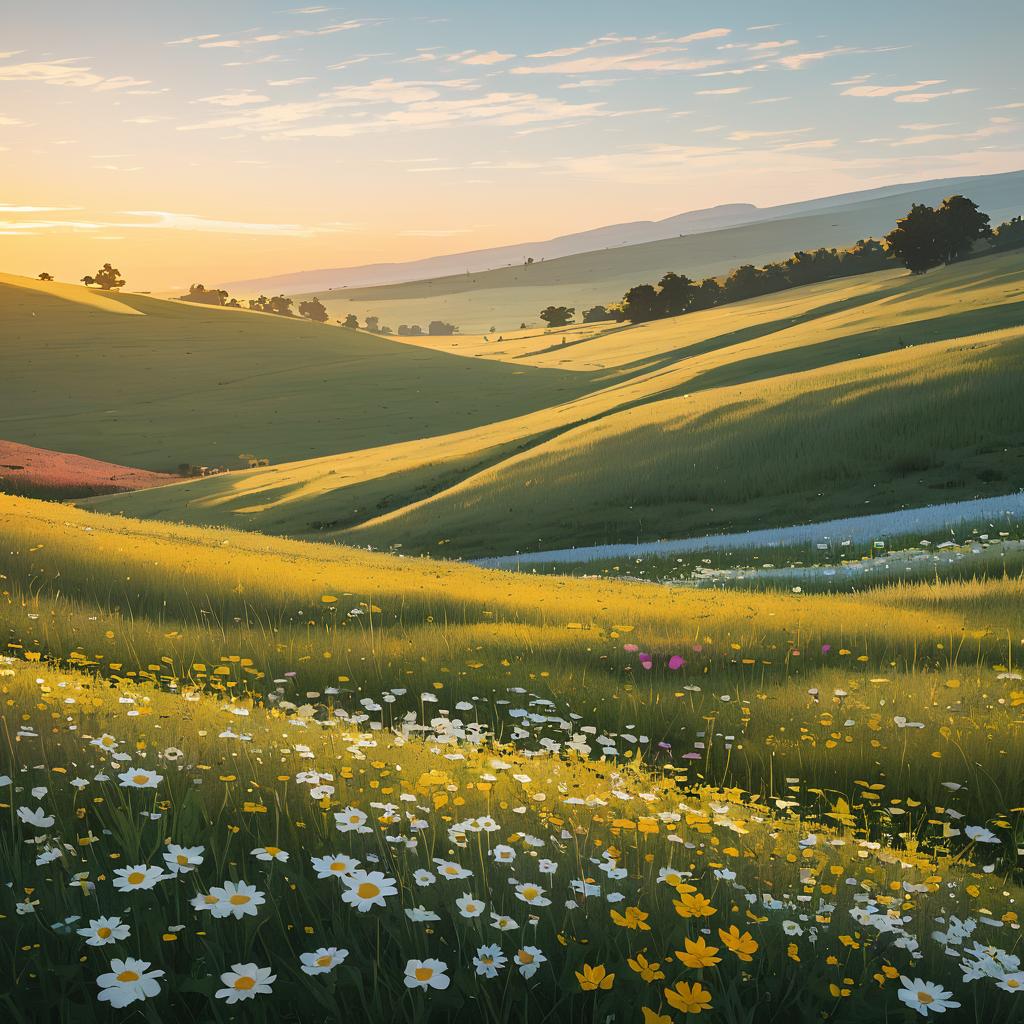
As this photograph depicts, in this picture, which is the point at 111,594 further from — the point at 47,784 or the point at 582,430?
the point at 582,430

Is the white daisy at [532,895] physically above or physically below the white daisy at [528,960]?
below

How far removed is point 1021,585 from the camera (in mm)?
15516

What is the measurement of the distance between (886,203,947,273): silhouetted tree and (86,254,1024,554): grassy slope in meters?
30.0

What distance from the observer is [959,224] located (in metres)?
102

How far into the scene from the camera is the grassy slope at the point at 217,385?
80.8 metres

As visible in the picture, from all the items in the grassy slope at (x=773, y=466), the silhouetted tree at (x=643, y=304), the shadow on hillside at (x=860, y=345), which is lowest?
the grassy slope at (x=773, y=466)

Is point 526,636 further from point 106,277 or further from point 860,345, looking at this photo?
point 106,277

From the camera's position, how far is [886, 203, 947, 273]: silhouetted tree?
104125 millimetres

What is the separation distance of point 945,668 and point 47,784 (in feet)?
32.6

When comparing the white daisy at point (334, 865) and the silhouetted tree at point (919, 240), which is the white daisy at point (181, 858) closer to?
the white daisy at point (334, 865)

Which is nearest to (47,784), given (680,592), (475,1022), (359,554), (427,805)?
(427,805)

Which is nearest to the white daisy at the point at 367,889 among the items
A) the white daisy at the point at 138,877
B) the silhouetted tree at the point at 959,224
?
the white daisy at the point at 138,877

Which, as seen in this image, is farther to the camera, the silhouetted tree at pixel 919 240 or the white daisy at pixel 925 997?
the silhouetted tree at pixel 919 240

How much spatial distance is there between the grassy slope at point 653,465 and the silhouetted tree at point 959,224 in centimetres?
2856
